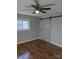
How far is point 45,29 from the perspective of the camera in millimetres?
8273

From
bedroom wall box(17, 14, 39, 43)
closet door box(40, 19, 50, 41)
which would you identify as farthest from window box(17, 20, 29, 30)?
closet door box(40, 19, 50, 41)

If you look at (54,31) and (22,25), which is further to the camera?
(22,25)

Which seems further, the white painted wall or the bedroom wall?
the bedroom wall

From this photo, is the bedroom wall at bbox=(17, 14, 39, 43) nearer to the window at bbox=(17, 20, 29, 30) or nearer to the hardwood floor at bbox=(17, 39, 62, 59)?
the window at bbox=(17, 20, 29, 30)

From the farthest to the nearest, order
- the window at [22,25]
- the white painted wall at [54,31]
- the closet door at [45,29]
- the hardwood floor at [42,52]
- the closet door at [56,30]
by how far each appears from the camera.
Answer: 1. the closet door at [45,29]
2. the window at [22,25]
3. the white painted wall at [54,31]
4. the closet door at [56,30]
5. the hardwood floor at [42,52]

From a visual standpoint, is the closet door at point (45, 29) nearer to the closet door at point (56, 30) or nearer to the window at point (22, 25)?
the closet door at point (56, 30)

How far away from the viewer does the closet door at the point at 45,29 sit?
7.72 m

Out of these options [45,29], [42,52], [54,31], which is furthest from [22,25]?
[42,52]

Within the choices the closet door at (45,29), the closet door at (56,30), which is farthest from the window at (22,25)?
the closet door at (56,30)

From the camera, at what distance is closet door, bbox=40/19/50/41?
772 centimetres

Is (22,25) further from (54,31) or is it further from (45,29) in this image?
(54,31)

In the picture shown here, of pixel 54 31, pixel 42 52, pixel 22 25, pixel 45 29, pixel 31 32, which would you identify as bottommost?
pixel 42 52
